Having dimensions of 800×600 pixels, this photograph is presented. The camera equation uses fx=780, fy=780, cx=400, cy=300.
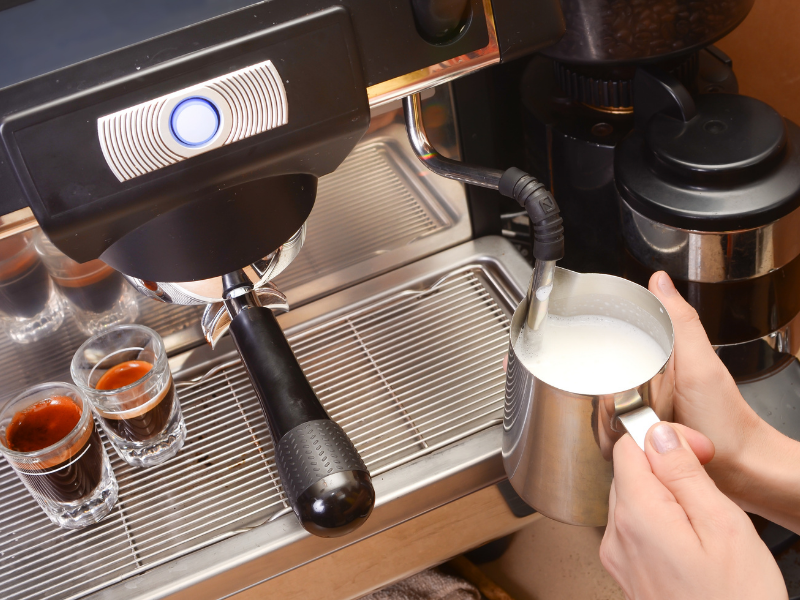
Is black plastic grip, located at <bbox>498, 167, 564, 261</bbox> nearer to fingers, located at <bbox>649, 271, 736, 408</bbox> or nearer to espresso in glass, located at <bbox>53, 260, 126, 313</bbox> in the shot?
fingers, located at <bbox>649, 271, 736, 408</bbox>

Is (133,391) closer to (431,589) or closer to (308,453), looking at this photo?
(308,453)

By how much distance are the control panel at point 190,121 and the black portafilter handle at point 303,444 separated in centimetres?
15

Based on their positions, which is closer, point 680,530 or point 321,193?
point 680,530

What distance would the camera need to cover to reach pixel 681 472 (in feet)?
1.34

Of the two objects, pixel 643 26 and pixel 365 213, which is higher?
pixel 643 26

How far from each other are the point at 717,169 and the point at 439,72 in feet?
0.76

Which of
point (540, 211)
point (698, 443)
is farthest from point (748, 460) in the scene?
point (540, 211)

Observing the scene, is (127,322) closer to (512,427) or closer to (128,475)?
(128,475)

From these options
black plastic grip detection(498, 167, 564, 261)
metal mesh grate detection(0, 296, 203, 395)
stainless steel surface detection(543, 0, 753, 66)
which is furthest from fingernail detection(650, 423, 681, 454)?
metal mesh grate detection(0, 296, 203, 395)

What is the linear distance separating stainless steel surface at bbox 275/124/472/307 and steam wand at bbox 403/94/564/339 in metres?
0.16

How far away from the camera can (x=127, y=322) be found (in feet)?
2.21

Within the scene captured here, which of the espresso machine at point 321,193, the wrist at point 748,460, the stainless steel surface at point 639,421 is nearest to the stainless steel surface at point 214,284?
the espresso machine at point 321,193

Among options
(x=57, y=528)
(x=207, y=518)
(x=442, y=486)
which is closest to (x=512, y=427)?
(x=442, y=486)

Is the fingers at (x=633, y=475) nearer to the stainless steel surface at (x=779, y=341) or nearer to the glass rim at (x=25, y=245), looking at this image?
the stainless steel surface at (x=779, y=341)
